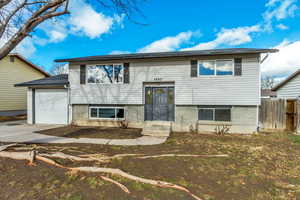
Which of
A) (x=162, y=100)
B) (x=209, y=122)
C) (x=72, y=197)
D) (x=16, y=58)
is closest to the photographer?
(x=72, y=197)

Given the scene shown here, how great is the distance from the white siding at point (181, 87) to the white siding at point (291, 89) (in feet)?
16.6

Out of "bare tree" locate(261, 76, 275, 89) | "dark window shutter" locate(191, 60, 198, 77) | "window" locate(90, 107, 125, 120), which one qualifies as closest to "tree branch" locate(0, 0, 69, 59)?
"window" locate(90, 107, 125, 120)

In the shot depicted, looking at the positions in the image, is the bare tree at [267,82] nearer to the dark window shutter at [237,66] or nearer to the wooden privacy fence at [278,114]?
the wooden privacy fence at [278,114]

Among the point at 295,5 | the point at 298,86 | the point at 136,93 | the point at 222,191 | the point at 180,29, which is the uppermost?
the point at 180,29

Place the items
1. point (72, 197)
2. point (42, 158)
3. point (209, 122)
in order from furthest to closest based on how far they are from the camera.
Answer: point (209, 122)
point (42, 158)
point (72, 197)

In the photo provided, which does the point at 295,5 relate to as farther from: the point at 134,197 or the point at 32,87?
the point at 32,87

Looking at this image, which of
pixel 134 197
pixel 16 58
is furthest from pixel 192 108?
pixel 16 58

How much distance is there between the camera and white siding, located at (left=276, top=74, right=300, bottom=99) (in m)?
→ 9.67

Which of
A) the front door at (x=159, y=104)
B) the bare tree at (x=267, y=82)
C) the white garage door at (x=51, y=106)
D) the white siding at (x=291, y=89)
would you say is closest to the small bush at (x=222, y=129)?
the front door at (x=159, y=104)

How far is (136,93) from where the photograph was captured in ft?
28.0

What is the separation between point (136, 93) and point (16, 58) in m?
14.4

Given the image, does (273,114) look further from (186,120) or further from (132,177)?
(132,177)

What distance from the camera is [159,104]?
8.39 meters

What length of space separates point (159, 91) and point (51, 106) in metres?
7.40
